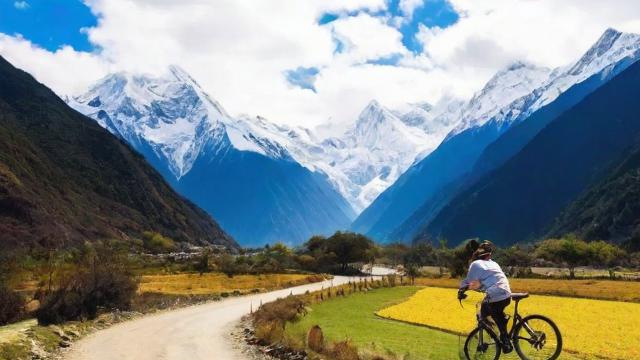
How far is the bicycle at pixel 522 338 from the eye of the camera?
58.8 ft

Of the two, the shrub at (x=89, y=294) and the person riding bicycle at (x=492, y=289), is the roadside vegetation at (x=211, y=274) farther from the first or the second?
the person riding bicycle at (x=492, y=289)

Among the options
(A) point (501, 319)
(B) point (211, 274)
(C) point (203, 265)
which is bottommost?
(A) point (501, 319)

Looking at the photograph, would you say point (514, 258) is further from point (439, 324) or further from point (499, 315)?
point (499, 315)

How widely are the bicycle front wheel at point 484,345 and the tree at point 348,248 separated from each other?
127 meters

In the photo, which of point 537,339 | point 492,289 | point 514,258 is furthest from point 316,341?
point 514,258

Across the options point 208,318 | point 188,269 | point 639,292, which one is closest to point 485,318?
point 208,318

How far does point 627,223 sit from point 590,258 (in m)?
78.7

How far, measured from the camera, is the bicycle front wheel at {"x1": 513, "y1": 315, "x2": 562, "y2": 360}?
1770 centimetres

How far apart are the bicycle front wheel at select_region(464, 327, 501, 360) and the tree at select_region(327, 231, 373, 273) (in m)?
127

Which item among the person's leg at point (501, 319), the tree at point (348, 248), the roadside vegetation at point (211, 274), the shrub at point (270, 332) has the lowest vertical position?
the shrub at point (270, 332)

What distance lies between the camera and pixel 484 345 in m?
18.6

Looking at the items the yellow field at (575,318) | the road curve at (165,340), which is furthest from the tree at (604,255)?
the road curve at (165,340)

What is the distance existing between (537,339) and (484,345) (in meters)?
1.57

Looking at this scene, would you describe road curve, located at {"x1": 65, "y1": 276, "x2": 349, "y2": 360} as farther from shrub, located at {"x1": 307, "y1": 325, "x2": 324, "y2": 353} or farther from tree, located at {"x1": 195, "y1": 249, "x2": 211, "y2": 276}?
tree, located at {"x1": 195, "y1": 249, "x2": 211, "y2": 276}
